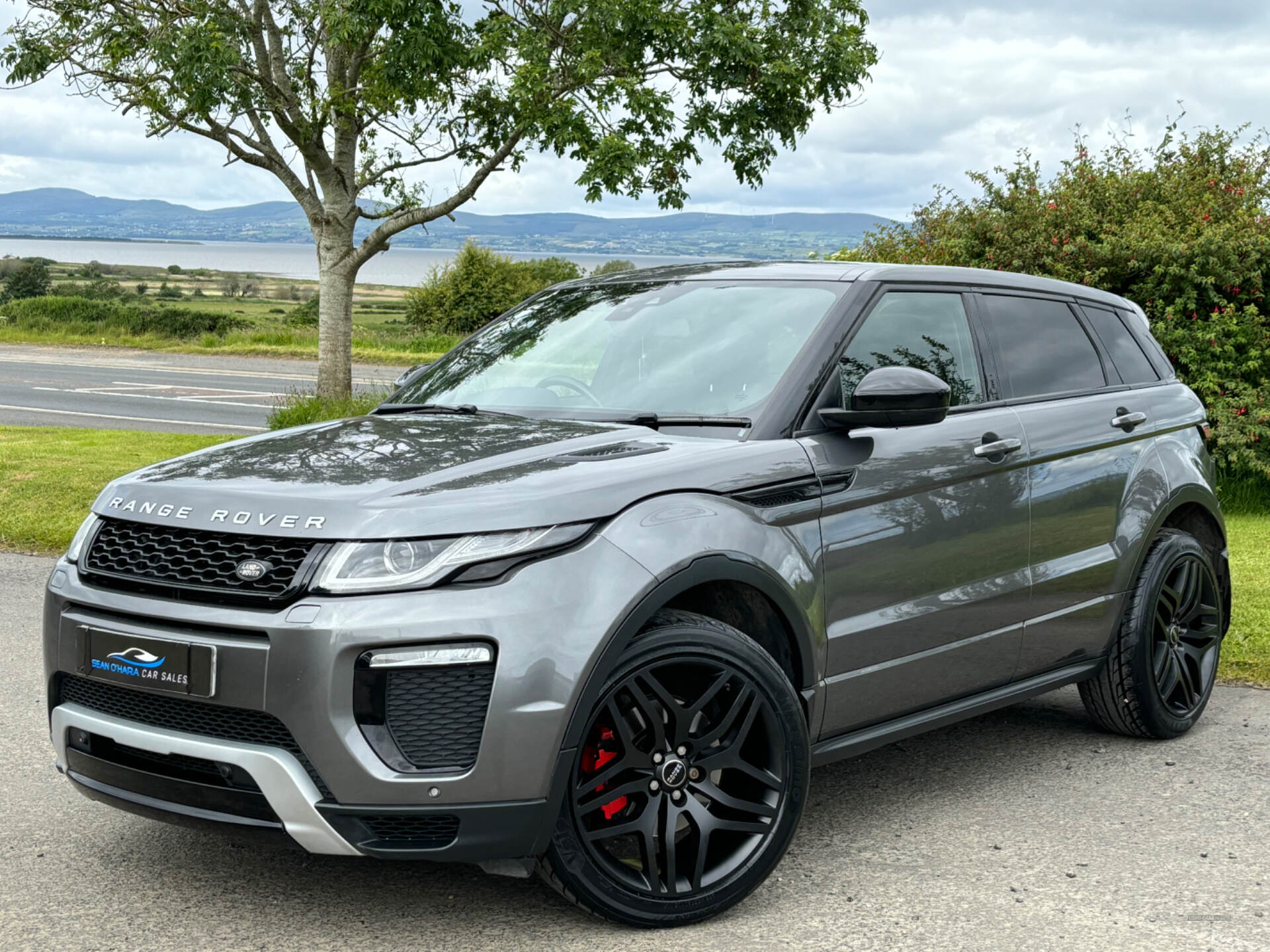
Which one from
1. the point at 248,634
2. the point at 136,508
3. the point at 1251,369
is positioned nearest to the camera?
the point at 248,634

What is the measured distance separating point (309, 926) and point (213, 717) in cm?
66

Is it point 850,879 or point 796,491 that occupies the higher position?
point 796,491

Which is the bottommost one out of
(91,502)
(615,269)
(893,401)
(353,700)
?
(91,502)

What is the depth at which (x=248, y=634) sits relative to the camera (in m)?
3.21

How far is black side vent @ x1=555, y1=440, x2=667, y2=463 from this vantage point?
3662mm

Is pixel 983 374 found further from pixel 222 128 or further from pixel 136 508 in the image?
pixel 222 128

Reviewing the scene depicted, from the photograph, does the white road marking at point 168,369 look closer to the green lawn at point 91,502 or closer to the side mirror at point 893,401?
the green lawn at point 91,502

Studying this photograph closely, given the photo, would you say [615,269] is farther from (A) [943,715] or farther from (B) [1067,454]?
(A) [943,715]

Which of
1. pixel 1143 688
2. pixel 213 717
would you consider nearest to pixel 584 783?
pixel 213 717

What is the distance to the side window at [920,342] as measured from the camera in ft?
14.4

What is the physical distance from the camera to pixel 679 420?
4.14m

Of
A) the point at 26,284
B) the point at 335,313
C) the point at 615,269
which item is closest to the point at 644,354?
the point at 615,269

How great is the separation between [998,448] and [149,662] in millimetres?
2713

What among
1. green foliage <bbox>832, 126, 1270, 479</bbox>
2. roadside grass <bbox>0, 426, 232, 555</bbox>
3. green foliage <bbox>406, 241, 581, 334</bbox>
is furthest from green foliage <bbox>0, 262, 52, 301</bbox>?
green foliage <bbox>832, 126, 1270, 479</bbox>
